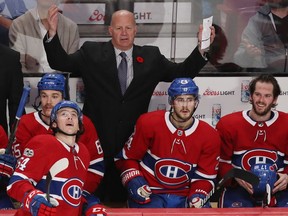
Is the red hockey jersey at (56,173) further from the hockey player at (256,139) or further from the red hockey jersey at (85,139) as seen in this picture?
the hockey player at (256,139)

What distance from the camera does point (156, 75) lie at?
213 inches

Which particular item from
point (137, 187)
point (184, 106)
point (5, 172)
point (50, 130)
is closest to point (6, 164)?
point (5, 172)

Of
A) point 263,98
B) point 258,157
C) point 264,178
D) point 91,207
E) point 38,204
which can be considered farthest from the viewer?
point 258,157

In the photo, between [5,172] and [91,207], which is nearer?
[91,207]

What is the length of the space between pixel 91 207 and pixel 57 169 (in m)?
0.33

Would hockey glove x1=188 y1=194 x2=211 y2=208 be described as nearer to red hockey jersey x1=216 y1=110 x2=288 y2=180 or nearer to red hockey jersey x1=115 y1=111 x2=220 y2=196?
red hockey jersey x1=115 y1=111 x2=220 y2=196

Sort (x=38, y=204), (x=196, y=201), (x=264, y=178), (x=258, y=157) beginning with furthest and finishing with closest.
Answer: (x=258, y=157)
(x=196, y=201)
(x=264, y=178)
(x=38, y=204)

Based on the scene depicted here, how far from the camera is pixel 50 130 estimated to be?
194 inches

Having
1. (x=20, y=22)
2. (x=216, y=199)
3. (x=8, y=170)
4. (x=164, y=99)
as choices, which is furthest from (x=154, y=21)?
(x=8, y=170)

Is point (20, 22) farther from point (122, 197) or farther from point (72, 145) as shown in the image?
point (72, 145)

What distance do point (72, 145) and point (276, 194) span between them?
141 cm

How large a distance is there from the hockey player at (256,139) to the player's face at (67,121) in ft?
3.96

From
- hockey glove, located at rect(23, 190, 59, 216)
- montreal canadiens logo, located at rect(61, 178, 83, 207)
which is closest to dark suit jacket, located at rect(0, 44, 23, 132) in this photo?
montreal canadiens logo, located at rect(61, 178, 83, 207)

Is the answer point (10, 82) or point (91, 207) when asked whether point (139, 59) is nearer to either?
point (10, 82)
